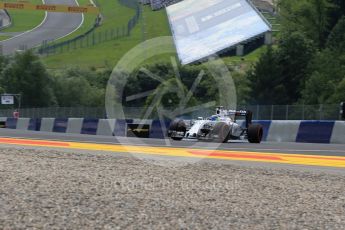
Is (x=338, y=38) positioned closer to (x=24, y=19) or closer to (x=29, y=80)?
(x=29, y=80)

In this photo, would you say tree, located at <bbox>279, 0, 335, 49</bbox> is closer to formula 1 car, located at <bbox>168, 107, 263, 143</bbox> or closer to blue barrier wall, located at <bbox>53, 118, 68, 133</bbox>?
blue barrier wall, located at <bbox>53, 118, 68, 133</bbox>

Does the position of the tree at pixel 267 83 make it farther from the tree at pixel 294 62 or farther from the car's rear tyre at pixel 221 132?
the car's rear tyre at pixel 221 132

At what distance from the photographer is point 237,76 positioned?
66.3m

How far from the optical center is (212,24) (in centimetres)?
9375

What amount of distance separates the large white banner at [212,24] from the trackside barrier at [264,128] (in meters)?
47.5

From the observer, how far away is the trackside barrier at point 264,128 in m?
18.9

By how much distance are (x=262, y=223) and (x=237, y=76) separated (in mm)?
61428

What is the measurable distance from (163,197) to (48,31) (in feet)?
356

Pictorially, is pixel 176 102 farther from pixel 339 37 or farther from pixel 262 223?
pixel 339 37

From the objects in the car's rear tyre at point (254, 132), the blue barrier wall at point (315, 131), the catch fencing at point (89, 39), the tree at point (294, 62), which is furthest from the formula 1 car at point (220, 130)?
the catch fencing at point (89, 39)

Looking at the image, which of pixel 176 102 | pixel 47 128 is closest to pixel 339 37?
pixel 176 102

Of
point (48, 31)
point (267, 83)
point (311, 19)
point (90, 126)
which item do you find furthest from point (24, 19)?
point (90, 126)

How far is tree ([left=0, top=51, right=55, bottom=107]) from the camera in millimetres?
70062

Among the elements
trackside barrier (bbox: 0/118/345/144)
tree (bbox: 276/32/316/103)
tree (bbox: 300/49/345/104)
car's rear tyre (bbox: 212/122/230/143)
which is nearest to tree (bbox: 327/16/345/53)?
tree (bbox: 276/32/316/103)
